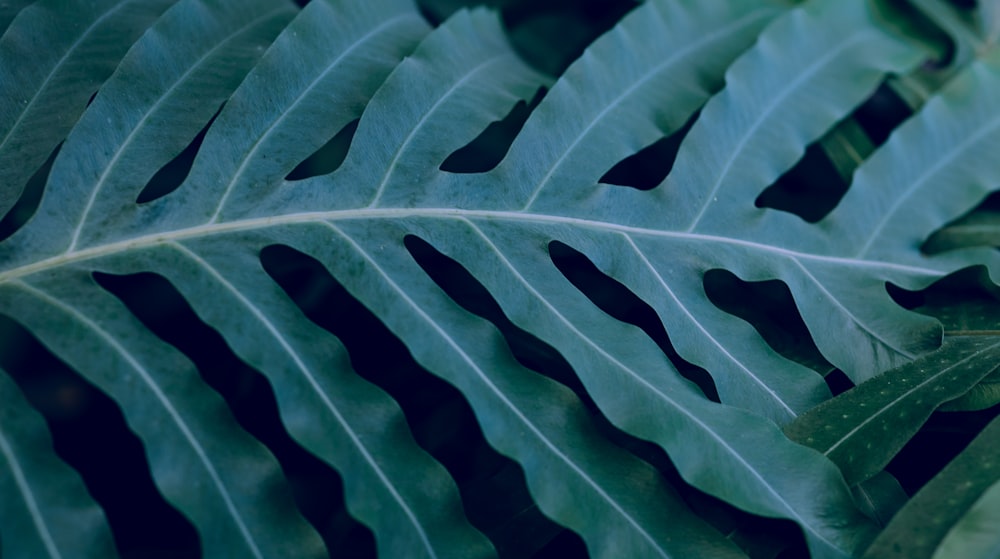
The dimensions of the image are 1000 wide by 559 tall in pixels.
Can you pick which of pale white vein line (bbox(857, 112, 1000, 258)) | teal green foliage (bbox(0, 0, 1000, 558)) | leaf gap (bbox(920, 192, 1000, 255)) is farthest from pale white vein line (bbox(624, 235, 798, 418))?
leaf gap (bbox(920, 192, 1000, 255))

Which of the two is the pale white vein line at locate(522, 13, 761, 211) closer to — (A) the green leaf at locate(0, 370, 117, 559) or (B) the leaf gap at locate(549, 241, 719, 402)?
(B) the leaf gap at locate(549, 241, 719, 402)

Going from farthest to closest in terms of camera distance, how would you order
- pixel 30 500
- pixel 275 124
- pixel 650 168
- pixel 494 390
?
pixel 650 168, pixel 275 124, pixel 494 390, pixel 30 500

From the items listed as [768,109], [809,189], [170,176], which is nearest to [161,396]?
[170,176]

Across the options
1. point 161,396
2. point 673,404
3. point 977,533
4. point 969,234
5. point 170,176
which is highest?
point 170,176

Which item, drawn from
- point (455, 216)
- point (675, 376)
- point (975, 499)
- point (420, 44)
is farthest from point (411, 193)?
point (975, 499)

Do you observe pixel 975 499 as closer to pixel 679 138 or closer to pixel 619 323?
pixel 619 323

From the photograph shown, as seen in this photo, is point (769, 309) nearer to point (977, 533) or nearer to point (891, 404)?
→ point (891, 404)
